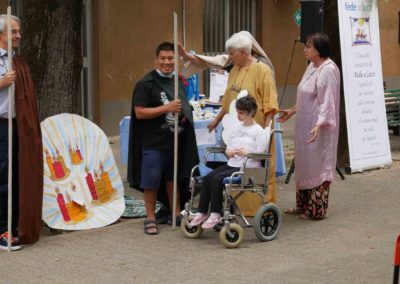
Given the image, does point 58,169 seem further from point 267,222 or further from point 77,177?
point 267,222

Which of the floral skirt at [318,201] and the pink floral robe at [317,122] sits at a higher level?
the pink floral robe at [317,122]

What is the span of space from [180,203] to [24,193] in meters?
1.63

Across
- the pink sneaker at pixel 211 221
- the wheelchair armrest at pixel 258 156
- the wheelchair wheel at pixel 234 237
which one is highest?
the wheelchair armrest at pixel 258 156

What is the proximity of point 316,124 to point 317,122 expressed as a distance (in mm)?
21

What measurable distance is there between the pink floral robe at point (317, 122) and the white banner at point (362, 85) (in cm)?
243

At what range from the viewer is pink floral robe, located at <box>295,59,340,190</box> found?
8320 mm

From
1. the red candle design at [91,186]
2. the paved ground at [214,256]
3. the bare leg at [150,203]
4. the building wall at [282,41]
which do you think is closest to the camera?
the paved ground at [214,256]

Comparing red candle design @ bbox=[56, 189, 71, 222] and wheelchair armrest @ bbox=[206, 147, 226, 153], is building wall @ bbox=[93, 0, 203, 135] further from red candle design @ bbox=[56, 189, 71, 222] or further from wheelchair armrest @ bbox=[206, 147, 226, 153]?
wheelchair armrest @ bbox=[206, 147, 226, 153]

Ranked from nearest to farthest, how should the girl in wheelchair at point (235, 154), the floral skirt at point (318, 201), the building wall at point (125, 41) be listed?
the girl in wheelchair at point (235, 154) → the floral skirt at point (318, 201) → the building wall at point (125, 41)

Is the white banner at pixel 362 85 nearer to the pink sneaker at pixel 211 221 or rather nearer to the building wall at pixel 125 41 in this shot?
the pink sneaker at pixel 211 221

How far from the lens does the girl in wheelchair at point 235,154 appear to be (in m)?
7.44

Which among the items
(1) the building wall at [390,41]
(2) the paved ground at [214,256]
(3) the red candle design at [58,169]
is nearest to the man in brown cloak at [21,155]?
(2) the paved ground at [214,256]

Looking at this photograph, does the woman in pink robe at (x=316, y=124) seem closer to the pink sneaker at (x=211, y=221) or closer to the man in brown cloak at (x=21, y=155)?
the pink sneaker at (x=211, y=221)

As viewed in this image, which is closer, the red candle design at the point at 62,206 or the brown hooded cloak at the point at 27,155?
the brown hooded cloak at the point at 27,155
